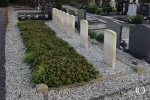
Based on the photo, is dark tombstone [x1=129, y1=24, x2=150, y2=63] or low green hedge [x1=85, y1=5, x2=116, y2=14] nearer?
dark tombstone [x1=129, y1=24, x2=150, y2=63]

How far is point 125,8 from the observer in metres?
22.3

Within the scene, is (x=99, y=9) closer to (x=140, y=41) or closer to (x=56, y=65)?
(x=140, y=41)

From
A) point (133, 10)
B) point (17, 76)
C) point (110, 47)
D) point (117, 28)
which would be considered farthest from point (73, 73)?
point (133, 10)

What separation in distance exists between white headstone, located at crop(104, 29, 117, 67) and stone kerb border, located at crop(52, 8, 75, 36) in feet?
11.9

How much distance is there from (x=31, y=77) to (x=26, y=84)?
351mm

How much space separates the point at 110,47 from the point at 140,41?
144cm

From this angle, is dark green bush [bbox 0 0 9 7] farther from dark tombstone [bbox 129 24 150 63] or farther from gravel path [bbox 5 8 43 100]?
dark tombstone [bbox 129 24 150 63]

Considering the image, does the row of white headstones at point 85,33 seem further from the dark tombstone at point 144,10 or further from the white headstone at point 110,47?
the dark tombstone at point 144,10

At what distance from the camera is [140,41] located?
9305 mm

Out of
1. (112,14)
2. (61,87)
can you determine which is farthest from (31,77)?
(112,14)

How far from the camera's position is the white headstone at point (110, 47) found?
812 cm

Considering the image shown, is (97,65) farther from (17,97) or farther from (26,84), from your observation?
(17,97)

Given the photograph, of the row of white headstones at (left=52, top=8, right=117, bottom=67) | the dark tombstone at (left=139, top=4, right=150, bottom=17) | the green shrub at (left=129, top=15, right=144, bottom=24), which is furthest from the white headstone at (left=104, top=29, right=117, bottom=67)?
the dark tombstone at (left=139, top=4, right=150, bottom=17)

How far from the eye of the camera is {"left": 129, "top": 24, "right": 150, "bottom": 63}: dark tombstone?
902cm
